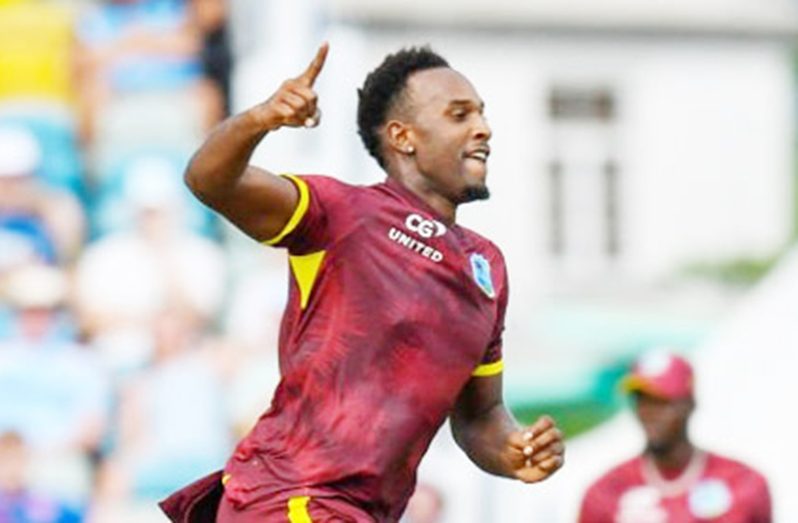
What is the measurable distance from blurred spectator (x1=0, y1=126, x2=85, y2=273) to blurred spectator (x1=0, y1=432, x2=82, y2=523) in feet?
3.93

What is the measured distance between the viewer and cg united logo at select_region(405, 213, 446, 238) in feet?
24.7

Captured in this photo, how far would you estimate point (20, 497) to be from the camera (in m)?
16.5

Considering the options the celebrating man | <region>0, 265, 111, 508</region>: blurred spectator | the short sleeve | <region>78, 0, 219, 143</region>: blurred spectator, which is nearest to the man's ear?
the celebrating man

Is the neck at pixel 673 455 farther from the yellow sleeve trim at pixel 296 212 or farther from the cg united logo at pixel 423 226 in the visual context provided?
the yellow sleeve trim at pixel 296 212

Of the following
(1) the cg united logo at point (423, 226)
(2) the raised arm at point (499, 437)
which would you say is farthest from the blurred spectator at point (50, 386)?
(1) the cg united logo at point (423, 226)

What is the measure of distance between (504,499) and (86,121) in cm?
377

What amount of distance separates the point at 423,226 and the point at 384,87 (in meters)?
0.48

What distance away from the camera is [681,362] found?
12.3 metres

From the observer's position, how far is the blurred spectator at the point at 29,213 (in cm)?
1689

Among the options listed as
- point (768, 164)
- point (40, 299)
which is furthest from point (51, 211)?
point (768, 164)

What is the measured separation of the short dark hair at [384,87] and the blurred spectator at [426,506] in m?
8.67

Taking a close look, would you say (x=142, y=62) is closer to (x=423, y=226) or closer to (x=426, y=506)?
(x=426, y=506)

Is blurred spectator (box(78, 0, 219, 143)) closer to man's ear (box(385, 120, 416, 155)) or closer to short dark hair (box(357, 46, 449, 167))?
short dark hair (box(357, 46, 449, 167))

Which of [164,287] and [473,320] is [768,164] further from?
[473,320]
